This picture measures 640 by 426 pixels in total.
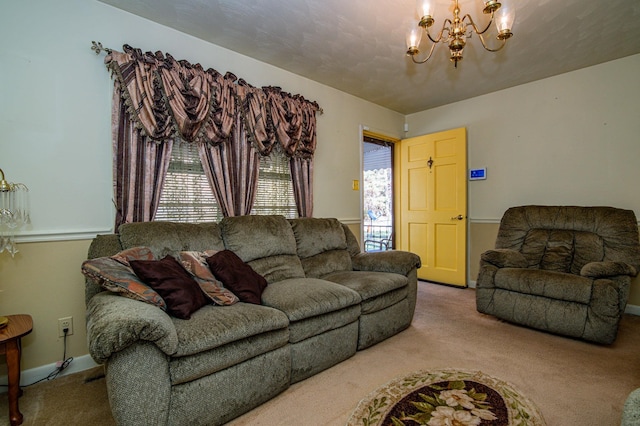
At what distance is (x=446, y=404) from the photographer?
1.69 m

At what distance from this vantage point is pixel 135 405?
1.29m

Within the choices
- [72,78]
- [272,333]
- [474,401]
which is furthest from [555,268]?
[72,78]

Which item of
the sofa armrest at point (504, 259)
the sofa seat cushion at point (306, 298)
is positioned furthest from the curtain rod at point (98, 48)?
the sofa armrest at point (504, 259)

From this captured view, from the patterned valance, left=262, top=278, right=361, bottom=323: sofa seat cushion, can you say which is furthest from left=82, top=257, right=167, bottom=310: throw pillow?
the patterned valance

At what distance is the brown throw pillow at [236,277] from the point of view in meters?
2.00

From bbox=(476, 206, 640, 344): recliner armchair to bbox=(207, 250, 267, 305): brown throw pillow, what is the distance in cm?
226

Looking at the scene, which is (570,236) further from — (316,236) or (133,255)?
(133,255)

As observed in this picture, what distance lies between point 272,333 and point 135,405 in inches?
27.0

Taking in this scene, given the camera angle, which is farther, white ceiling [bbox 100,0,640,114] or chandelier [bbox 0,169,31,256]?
white ceiling [bbox 100,0,640,114]

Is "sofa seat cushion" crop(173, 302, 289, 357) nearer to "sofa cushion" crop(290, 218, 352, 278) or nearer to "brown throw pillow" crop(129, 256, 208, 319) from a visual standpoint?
"brown throw pillow" crop(129, 256, 208, 319)

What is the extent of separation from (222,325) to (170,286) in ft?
1.22

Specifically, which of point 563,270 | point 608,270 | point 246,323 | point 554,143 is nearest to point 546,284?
point 608,270

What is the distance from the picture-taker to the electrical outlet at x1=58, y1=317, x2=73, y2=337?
2.08 m

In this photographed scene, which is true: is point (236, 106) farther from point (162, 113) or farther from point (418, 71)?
point (418, 71)
